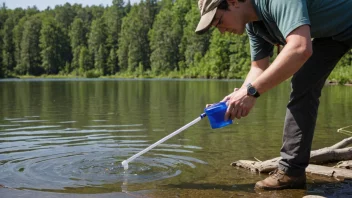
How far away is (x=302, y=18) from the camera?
3.18 metres

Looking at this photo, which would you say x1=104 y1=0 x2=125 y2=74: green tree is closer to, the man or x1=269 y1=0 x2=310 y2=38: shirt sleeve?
the man

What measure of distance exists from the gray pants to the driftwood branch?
27.4 inches

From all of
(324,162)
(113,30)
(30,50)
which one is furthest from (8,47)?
(324,162)

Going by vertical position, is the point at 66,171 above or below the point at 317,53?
below

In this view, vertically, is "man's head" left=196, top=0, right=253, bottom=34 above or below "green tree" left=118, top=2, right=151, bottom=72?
below

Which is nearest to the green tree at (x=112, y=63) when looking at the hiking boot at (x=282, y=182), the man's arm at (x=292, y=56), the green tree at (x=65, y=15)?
the green tree at (x=65, y=15)

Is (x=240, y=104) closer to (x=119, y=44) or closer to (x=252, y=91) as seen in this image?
(x=252, y=91)

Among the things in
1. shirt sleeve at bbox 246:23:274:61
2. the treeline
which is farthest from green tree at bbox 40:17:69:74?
shirt sleeve at bbox 246:23:274:61

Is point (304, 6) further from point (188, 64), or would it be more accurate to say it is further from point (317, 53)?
point (188, 64)

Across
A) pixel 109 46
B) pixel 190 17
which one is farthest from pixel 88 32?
pixel 190 17

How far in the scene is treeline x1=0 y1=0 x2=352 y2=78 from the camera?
278ft

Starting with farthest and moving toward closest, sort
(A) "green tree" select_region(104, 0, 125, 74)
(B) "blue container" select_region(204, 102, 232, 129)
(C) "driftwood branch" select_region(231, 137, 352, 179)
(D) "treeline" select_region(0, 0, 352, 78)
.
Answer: (A) "green tree" select_region(104, 0, 125, 74) < (D) "treeline" select_region(0, 0, 352, 78) < (C) "driftwood branch" select_region(231, 137, 352, 179) < (B) "blue container" select_region(204, 102, 232, 129)

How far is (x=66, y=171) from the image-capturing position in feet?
17.3

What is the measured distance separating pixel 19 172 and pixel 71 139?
9.46 ft
